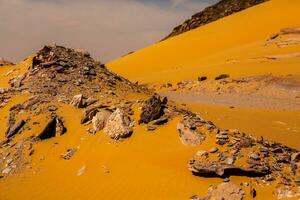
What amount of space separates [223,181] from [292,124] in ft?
33.6

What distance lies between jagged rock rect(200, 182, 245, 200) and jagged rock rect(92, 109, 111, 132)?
6285 millimetres

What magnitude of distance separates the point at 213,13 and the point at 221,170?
7906 centimetres

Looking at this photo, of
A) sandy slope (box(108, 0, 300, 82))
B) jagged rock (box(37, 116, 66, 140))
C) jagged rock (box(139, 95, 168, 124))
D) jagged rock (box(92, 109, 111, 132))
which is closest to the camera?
jagged rock (box(139, 95, 168, 124))

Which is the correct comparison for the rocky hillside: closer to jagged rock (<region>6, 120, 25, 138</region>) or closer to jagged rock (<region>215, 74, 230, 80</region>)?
jagged rock (<region>215, 74, 230, 80</region>)

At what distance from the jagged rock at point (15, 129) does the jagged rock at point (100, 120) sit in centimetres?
341

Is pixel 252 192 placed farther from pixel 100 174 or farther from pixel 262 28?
pixel 262 28

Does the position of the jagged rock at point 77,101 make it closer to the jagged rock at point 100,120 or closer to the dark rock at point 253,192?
the jagged rock at point 100,120

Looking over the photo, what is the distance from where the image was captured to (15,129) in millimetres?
19781

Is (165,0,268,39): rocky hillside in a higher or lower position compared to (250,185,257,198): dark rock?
higher

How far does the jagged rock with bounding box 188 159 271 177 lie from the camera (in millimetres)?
14062

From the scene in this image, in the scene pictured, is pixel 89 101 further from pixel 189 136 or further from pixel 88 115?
pixel 189 136

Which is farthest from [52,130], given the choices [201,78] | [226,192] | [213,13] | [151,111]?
[213,13]

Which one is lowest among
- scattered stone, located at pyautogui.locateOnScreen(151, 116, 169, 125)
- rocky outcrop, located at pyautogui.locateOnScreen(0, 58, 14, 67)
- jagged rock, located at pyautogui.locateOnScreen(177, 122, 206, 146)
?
jagged rock, located at pyautogui.locateOnScreen(177, 122, 206, 146)

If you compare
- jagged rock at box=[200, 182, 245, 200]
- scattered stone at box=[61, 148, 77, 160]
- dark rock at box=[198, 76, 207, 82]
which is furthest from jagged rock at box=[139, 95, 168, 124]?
dark rock at box=[198, 76, 207, 82]
